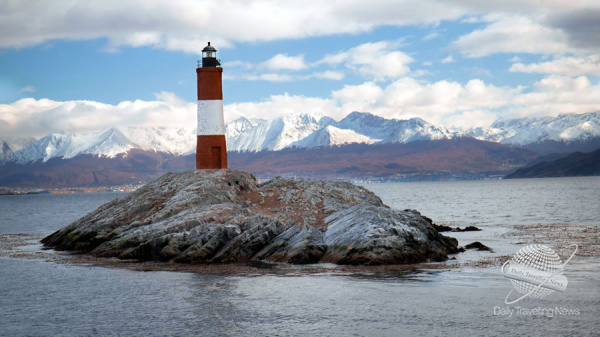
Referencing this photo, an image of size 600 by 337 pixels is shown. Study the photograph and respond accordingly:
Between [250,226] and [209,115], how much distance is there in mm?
17353

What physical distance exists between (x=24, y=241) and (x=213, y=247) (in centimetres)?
2459

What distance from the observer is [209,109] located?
167 ft

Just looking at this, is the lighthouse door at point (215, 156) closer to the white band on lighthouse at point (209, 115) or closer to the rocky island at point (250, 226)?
the white band on lighthouse at point (209, 115)

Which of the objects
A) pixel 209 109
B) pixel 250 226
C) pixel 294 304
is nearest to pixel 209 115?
pixel 209 109

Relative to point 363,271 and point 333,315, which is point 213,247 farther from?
point 333,315

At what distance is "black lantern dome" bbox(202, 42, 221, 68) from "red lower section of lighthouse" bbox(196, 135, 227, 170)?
6190mm

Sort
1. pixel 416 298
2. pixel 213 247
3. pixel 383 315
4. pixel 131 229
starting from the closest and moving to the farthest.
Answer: pixel 383 315 < pixel 416 298 < pixel 213 247 < pixel 131 229

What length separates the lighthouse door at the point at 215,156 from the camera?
5131cm

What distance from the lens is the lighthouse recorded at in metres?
50.9

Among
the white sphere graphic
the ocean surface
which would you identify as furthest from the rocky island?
the white sphere graphic

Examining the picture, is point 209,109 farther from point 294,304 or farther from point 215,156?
point 294,304

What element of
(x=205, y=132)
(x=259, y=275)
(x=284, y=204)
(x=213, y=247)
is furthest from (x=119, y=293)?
(x=205, y=132)

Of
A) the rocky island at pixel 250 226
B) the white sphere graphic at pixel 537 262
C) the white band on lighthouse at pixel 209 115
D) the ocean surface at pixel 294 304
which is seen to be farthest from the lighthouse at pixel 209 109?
the white sphere graphic at pixel 537 262

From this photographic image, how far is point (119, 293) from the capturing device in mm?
25984
